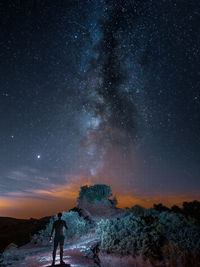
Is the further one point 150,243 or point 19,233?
point 19,233

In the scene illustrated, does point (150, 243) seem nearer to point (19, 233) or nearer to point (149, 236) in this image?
point (149, 236)

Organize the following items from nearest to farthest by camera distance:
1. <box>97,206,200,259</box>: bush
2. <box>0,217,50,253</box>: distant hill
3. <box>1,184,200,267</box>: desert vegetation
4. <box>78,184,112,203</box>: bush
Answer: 1. <box>1,184,200,267</box>: desert vegetation
2. <box>97,206,200,259</box>: bush
3. <box>0,217,50,253</box>: distant hill
4. <box>78,184,112,203</box>: bush

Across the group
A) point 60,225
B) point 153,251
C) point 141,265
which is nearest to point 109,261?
point 141,265

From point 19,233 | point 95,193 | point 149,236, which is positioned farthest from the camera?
point 95,193

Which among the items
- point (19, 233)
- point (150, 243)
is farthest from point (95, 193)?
point (150, 243)

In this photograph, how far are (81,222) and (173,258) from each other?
29.8 feet

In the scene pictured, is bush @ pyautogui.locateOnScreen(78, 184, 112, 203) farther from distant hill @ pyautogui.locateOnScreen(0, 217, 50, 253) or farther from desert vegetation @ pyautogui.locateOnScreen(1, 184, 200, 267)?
desert vegetation @ pyautogui.locateOnScreen(1, 184, 200, 267)

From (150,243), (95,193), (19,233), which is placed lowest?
(19,233)

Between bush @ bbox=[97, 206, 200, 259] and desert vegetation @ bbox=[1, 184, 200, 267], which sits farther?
bush @ bbox=[97, 206, 200, 259]

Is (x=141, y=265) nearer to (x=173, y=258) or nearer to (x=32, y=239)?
(x=173, y=258)

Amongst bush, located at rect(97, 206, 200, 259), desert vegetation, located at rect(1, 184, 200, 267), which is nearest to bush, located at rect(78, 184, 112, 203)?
desert vegetation, located at rect(1, 184, 200, 267)

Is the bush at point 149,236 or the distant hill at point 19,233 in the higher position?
the bush at point 149,236

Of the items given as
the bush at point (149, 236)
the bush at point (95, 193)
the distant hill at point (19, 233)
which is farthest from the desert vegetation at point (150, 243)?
the bush at point (95, 193)

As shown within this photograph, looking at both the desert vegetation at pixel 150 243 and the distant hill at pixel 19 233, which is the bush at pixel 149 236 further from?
the distant hill at pixel 19 233
